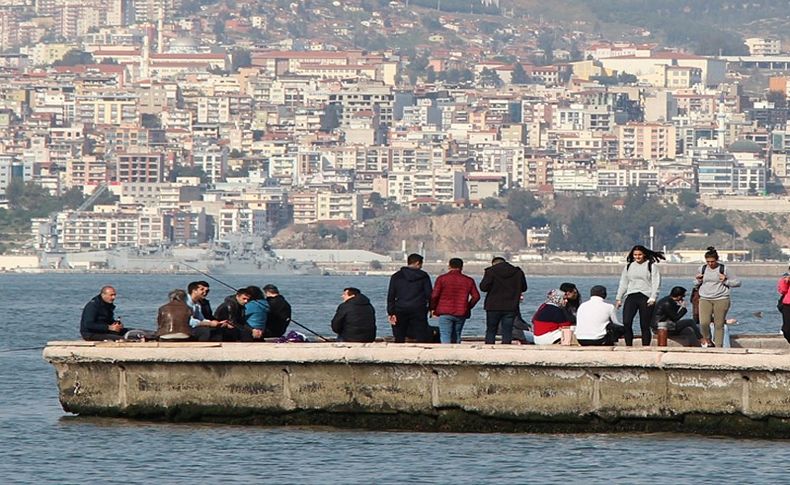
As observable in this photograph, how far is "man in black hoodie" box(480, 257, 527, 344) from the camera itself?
21.1 m

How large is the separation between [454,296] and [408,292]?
490mm

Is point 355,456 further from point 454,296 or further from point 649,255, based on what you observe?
point 649,255

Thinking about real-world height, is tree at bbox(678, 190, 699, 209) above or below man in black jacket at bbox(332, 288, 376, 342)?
below

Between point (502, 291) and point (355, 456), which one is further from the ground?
point (502, 291)

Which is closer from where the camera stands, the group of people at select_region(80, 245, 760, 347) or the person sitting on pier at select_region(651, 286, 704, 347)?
the group of people at select_region(80, 245, 760, 347)

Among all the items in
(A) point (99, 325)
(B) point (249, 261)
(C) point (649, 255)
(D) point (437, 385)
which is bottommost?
(B) point (249, 261)

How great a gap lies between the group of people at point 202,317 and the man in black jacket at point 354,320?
590 millimetres

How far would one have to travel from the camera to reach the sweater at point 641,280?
2096 cm

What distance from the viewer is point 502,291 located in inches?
833

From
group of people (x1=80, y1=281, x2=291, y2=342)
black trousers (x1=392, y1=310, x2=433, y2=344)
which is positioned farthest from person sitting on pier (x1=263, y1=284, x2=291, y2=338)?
black trousers (x1=392, y1=310, x2=433, y2=344)

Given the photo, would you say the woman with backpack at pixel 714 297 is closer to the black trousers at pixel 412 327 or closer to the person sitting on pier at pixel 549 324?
the person sitting on pier at pixel 549 324

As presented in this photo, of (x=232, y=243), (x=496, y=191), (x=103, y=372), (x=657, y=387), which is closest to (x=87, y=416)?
(x=103, y=372)

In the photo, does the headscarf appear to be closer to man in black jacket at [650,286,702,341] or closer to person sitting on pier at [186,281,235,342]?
man in black jacket at [650,286,702,341]

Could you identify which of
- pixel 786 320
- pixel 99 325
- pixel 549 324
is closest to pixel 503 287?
pixel 549 324
